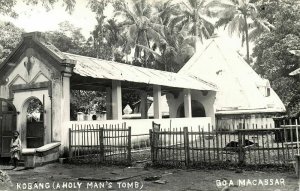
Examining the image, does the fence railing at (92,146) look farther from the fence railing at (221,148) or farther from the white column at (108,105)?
the white column at (108,105)

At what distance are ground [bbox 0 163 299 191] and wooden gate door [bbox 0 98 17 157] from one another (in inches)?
103

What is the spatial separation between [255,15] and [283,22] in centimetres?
1247

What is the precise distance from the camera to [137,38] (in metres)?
37.8

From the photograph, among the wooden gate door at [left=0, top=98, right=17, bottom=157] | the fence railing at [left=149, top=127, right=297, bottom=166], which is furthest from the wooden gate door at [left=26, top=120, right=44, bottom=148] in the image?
the fence railing at [left=149, top=127, right=297, bottom=166]

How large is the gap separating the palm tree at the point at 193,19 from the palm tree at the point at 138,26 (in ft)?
14.1

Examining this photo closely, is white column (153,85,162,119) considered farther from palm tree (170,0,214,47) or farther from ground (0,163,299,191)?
palm tree (170,0,214,47)

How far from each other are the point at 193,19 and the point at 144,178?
3356 centimetres

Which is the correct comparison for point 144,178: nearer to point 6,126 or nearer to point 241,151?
point 241,151

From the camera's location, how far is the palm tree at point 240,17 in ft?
119

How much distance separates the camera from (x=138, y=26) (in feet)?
122

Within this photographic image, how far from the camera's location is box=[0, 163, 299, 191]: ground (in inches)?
326

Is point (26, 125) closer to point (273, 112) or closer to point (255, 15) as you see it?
point (273, 112)

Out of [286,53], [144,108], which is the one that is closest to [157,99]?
[144,108]

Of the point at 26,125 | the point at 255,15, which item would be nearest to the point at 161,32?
the point at 255,15
